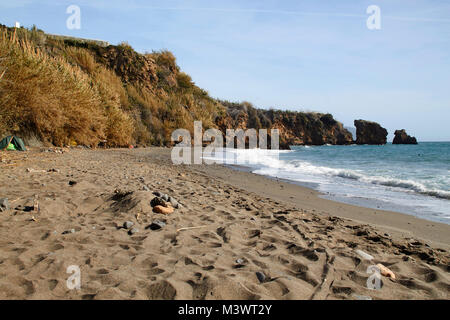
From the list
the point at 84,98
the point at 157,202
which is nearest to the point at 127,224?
the point at 157,202

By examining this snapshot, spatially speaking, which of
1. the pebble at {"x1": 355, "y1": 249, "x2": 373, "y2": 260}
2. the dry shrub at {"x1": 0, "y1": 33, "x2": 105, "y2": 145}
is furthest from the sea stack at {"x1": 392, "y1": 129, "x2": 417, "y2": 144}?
the pebble at {"x1": 355, "y1": 249, "x2": 373, "y2": 260}

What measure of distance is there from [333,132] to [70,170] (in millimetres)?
57962

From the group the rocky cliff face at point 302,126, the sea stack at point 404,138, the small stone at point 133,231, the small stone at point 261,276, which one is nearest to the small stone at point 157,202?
the small stone at point 133,231

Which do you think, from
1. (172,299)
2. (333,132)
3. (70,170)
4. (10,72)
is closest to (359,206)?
(172,299)

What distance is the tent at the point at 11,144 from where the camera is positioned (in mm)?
7525

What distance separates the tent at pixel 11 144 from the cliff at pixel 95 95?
0.35 meters

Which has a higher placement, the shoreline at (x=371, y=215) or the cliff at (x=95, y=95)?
the cliff at (x=95, y=95)

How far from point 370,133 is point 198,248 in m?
69.5

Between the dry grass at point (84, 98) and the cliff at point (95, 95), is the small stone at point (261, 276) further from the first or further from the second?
the dry grass at point (84, 98)

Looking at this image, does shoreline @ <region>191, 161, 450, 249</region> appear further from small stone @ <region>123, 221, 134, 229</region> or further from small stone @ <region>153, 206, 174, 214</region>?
small stone @ <region>123, 221, 134, 229</region>

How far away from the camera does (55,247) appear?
7.79 ft

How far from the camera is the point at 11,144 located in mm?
7707

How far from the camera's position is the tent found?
7.53 meters

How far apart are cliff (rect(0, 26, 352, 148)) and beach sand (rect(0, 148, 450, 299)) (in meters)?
4.60
